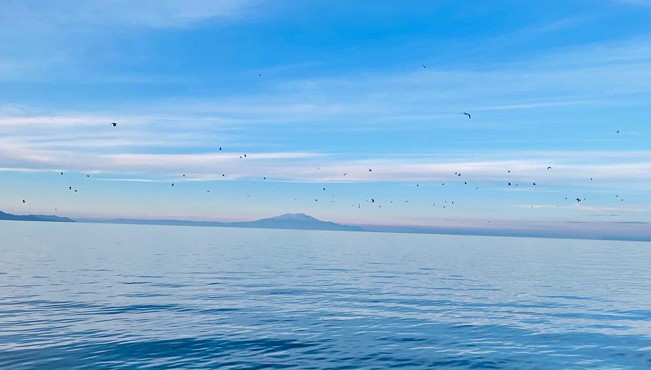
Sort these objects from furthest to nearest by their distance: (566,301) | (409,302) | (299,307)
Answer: (566,301) < (409,302) < (299,307)

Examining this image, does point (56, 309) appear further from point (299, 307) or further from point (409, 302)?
point (409, 302)

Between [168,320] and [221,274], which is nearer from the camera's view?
[168,320]

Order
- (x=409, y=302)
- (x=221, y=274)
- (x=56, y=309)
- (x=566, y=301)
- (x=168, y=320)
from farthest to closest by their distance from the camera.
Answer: (x=221, y=274), (x=566, y=301), (x=409, y=302), (x=56, y=309), (x=168, y=320)

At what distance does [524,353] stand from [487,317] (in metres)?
12.5

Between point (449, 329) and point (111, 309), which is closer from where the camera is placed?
point (449, 329)

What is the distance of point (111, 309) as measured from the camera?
46500mm

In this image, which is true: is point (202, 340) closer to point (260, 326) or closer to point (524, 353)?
point (260, 326)

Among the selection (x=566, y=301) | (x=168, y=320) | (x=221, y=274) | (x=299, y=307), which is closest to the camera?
(x=168, y=320)

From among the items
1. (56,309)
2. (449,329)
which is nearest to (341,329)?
(449,329)

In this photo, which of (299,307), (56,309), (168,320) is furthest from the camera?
(299,307)

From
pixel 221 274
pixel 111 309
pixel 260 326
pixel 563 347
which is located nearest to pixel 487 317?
pixel 563 347

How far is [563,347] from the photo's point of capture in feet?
116

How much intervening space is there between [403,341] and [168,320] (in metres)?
18.5

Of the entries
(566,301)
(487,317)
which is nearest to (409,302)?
(487,317)
